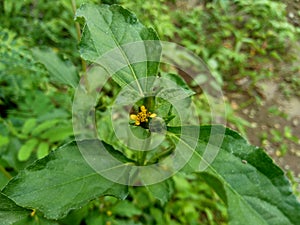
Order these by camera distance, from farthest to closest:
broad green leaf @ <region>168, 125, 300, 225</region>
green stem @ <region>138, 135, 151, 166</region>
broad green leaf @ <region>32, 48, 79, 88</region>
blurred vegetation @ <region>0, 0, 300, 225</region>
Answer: blurred vegetation @ <region>0, 0, 300, 225</region> → broad green leaf @ <region>32, 48, 79, 88</region> → green stem @ <region>138, 135, 151, 166</region> → broad green leaf @ <region>168, 125, 300, 225</region>

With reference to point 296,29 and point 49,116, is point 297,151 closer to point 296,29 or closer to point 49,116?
point 296,29

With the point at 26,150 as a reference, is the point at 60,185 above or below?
above

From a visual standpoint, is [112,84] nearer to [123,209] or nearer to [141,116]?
[123,209]

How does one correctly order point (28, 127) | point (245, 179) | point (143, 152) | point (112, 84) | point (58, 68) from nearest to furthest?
point (245, 179) → point (143, 152) → point (58, 68) → point (28, 127) → point (112, 84)

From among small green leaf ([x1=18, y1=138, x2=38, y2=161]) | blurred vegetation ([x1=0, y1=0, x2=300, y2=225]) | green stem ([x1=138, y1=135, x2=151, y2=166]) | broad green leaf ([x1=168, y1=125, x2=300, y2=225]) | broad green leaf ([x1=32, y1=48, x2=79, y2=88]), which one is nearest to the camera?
broad green leaf ([x1=168, y1=125, x2=300, y2=225])

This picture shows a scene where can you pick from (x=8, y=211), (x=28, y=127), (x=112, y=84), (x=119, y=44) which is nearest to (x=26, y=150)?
(x=28, y=127)

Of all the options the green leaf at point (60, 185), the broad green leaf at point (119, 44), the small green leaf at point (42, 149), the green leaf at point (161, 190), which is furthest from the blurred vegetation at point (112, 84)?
the green leaf at point (60, 185)

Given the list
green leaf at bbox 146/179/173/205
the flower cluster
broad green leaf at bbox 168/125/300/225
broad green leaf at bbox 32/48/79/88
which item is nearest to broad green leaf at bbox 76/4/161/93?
the flower cluster

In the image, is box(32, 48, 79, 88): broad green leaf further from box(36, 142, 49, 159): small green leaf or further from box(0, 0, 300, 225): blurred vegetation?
box(36, 142, 49, 159): small green leaf
